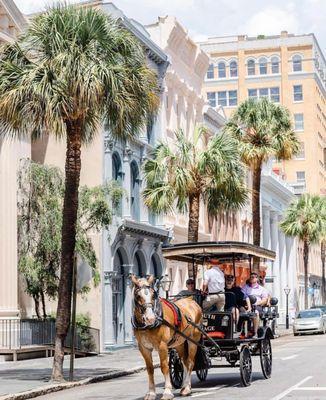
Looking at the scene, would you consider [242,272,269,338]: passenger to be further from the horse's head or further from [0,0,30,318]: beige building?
[0,0,30,318]: beige building

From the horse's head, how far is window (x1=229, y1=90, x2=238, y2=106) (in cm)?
Result: 9326

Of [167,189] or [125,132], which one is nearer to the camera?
[125,132]

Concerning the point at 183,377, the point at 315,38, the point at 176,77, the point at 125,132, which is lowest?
the point at 183,377

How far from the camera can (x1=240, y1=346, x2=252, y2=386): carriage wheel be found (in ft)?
57.2

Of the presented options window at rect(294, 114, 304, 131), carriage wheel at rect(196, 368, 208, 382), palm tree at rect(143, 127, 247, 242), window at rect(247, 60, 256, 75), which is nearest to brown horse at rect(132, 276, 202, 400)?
carriage wheel at rect(196, 368, 208, 382)

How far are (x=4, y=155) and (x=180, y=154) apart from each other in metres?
6.96

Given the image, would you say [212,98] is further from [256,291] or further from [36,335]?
[256,291]

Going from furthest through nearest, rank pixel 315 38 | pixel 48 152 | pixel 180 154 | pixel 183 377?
pixel 315 38 → pixel 48 152 → pixel 180 154 → pixel 183 377

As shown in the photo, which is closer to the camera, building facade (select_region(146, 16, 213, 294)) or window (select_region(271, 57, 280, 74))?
building facade (select_region(146, 16, 213, 294))

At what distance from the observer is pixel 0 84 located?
21188 mm

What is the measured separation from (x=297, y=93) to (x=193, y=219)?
74.6 m

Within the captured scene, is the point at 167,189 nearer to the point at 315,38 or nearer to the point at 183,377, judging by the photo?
the point at 183,377

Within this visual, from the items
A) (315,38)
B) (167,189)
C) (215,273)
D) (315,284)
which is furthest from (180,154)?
(315,38)

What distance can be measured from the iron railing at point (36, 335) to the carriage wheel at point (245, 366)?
45.1 ft
